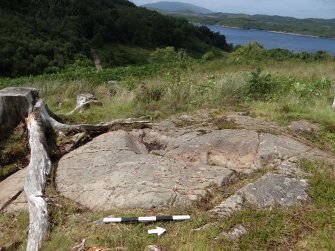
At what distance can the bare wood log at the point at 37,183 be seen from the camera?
155 inches

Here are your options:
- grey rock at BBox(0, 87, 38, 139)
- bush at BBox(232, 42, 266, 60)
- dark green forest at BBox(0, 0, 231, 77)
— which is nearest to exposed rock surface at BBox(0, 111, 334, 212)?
grey rock at BBox(0, 87, 38, 139)

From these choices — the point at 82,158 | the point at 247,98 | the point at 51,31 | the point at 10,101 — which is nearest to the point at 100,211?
the point at 82,158

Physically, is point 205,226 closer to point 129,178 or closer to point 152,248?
point 152,248

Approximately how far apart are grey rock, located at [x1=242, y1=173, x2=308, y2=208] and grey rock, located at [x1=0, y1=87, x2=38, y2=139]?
3691mm

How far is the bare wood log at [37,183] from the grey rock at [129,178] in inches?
9.8

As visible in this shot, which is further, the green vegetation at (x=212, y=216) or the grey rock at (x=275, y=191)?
the grey rock at (x=275, y=191)

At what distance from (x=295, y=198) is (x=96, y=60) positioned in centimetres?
6208

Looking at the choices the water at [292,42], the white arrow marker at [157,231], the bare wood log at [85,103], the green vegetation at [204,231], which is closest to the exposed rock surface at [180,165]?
the green vegetation at [204,231]

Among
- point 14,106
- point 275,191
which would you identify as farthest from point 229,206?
point 14,106

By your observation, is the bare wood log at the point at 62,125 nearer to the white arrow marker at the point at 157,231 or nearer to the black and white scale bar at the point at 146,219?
the black and white scale bar at the point at 146,219

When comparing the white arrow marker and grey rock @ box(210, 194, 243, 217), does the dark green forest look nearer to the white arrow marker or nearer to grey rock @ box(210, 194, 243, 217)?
grey rock @ box(210, 194, 243, 217)

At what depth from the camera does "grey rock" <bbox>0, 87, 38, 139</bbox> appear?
639 centimetres

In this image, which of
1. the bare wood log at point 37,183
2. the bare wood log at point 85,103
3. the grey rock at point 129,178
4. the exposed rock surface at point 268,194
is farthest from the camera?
the bare wood log at point 85,103

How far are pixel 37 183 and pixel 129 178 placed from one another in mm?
1048
